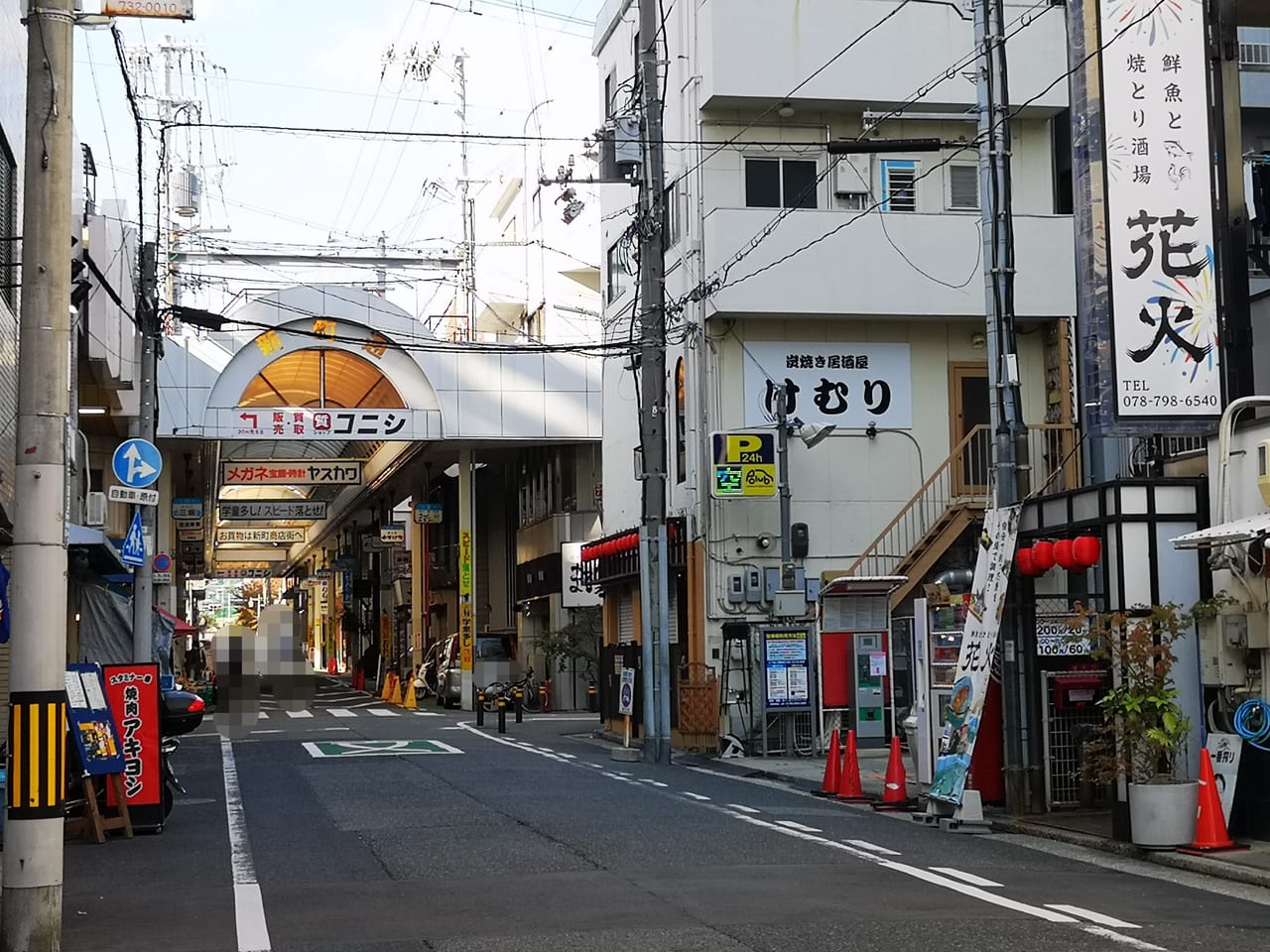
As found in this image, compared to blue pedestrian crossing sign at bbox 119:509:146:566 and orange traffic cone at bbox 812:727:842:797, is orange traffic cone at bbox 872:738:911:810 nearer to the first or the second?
orange traffic cone at bbox 812:727:842:797

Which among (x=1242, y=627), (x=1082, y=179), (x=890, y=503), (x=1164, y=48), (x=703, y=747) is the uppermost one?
(x=1164, y=48)

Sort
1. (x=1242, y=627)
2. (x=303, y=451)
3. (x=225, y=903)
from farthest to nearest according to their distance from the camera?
(x=303, y=451) < (x=1242, y=627) < (x=225, y=903)

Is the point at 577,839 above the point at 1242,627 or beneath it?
beneath

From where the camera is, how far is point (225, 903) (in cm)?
1088

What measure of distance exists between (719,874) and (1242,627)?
5.15 meters

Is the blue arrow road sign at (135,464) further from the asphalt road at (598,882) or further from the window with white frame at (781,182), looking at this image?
the window with white frame at (781,182)

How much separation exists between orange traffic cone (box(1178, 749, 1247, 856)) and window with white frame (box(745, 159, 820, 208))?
18.3 meters

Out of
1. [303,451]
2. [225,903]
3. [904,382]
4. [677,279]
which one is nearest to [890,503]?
[904,382]

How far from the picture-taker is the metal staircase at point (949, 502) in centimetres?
2748

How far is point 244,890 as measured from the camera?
11531 millimetres

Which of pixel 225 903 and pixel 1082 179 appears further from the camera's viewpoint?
pixel 1082 179

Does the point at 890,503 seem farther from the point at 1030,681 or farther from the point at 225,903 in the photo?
the point at 225,903

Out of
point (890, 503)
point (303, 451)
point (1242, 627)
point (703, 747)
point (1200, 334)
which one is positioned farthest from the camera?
point (303, 451)

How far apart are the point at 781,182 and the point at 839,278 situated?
7.41ft
